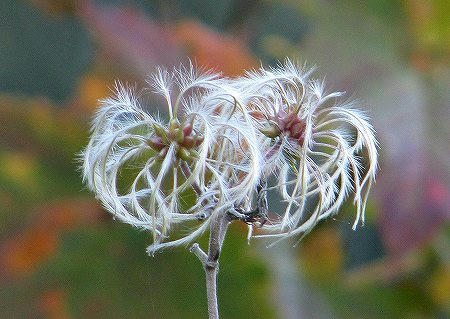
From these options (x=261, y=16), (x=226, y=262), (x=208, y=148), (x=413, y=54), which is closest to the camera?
(x=208, y=148)

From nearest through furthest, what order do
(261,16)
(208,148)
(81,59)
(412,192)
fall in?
(208,148) → (412,192) → (261,16) → (81,59)

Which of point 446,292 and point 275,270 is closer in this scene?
point 275,270

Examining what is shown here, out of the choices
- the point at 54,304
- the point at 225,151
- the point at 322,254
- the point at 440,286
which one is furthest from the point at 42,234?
the point at 225,151

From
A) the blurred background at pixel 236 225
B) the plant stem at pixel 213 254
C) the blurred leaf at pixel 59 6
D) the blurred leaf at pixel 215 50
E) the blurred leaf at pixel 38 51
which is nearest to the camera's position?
the plant stem at pixel 213 254

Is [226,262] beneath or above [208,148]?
beneath

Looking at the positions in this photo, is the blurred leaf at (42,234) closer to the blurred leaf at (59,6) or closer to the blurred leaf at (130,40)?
the blurred leaf at (130,40)

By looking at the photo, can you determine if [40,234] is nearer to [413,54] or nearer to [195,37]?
[195,37]

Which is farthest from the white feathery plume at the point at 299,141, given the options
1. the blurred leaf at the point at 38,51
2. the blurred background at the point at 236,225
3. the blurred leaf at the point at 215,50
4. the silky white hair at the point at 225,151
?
the blurred leaf at the point at 38,51

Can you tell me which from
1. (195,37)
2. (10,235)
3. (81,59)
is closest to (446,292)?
(195,37)
